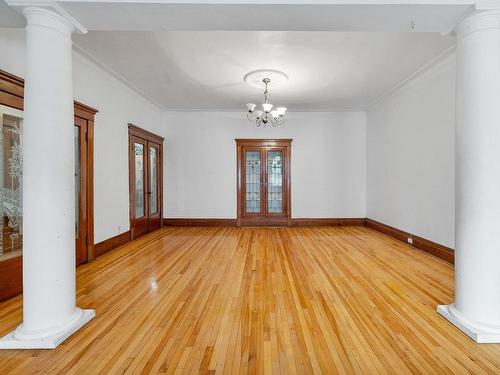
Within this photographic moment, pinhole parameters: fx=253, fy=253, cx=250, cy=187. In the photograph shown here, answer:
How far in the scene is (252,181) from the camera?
7.11 m

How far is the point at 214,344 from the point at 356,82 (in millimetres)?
5100

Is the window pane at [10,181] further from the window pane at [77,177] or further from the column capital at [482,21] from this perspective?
the column capital at [482,21]

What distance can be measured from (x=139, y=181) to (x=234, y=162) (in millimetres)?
2507

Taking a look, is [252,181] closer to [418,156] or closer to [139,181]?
[139,181]

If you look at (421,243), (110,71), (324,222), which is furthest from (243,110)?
(421,243)

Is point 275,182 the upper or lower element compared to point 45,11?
lower

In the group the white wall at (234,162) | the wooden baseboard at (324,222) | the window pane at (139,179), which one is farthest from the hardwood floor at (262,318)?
the white wall at (234,162)

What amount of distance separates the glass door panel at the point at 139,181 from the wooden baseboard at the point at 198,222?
46.3 inches

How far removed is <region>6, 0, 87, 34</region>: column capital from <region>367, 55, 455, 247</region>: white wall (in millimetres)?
4891

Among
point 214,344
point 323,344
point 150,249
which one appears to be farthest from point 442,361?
point 150,249

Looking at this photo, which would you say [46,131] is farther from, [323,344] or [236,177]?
[236,177]

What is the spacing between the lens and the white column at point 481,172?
201 centimetres

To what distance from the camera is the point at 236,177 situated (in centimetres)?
701

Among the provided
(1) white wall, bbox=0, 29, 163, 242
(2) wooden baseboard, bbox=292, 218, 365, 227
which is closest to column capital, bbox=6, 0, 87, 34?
(1) white wall, bbox=0, 29, 163, 242
